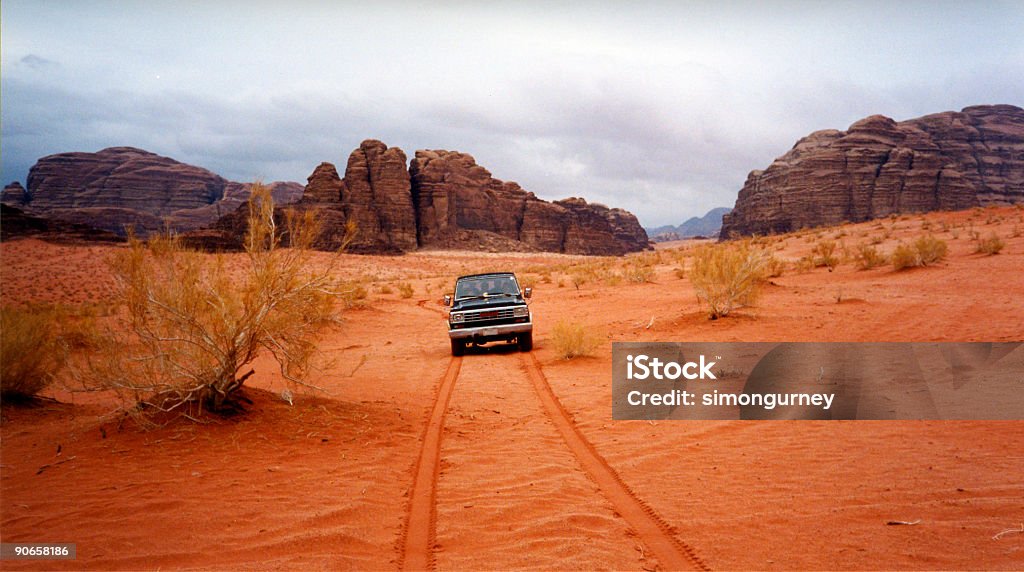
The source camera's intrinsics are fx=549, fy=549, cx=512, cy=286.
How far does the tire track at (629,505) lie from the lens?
3748 millimetres

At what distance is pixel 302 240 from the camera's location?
733 centimetres

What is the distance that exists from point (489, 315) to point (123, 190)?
501 ft

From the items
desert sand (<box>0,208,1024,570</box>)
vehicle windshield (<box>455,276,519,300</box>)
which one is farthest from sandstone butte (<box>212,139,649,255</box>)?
desert sand (<box>0,208,1024,570</box>)

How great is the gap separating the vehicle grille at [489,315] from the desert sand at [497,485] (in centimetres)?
284

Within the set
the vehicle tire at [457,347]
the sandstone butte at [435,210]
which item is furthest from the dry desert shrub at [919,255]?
the sandstone butte at [435,210]

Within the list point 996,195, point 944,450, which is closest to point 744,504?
point 944,450

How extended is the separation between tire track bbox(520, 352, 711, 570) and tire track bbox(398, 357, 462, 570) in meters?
1.54

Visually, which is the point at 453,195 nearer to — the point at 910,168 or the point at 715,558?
the point at 910,168

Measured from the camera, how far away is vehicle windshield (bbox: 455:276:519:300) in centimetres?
1363

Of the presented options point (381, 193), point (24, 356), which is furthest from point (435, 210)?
point (24, 356)

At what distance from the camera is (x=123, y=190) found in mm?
131875

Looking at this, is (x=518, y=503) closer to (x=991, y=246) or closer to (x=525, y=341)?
(x=525, y=341)

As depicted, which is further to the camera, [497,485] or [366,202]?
[366,202]

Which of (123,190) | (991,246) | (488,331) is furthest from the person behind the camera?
(123,190)
